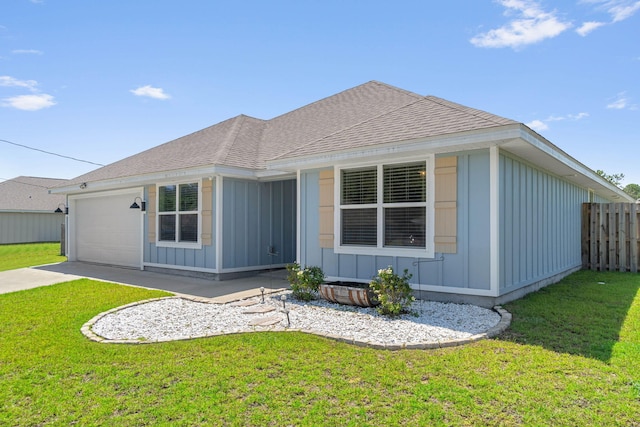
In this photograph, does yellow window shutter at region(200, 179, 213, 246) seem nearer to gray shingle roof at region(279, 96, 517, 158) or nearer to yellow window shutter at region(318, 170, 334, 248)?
gray shingle roof at region(279, 96, 517, 158)

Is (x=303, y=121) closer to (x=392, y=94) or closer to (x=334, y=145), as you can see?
(x=392, y=94)

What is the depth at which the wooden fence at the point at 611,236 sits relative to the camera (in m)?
10.8

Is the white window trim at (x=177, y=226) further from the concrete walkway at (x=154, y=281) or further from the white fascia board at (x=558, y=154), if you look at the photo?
the white fascia board at (x=558, y=154)

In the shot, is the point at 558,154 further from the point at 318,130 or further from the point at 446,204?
the point at 318,130

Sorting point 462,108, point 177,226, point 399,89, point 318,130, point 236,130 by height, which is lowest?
point 177,226

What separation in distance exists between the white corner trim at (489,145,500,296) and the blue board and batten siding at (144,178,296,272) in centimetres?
560

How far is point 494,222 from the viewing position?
5.76m

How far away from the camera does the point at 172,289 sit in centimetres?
814

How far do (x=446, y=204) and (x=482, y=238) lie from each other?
75 centimetres

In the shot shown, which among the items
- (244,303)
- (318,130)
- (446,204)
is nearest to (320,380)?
(244,303)

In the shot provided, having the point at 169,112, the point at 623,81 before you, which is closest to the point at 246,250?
the point at 169,112

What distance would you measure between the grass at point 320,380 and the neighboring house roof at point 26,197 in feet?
73.7

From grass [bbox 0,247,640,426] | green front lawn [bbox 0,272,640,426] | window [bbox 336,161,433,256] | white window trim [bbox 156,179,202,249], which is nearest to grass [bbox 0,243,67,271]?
white window trim [bbox 156,179,202,249]

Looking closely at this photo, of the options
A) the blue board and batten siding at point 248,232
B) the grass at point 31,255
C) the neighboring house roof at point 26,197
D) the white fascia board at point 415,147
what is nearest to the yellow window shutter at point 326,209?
the white fascia board at point 415,147
